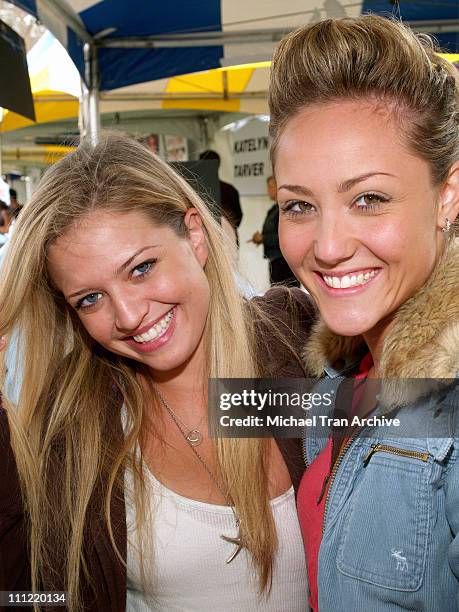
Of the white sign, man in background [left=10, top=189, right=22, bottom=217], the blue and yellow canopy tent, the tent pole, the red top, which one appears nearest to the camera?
the red top

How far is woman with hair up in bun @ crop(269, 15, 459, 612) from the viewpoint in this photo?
0.91 m

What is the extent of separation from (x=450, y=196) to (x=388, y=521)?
0.51 m

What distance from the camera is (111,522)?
4.36 ft

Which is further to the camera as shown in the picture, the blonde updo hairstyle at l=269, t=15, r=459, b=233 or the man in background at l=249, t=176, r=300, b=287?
the man in background at l=249, t=176, r=300, b=287

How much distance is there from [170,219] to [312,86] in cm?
48

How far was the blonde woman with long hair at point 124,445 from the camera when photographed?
1.32 meters

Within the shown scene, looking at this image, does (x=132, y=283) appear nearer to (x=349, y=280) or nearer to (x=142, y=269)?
(x=142, y=269)

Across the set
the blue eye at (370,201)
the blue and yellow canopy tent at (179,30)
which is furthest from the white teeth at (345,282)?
the blue and yellow canopy tent at (179,30)

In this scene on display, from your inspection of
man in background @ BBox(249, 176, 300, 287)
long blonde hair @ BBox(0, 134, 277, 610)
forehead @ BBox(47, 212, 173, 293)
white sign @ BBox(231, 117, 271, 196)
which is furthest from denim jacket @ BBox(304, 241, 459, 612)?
white sign @ BBox(231, 117, 271, 196)

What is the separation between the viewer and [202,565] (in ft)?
4.31

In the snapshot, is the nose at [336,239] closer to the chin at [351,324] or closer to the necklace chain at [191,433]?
the chin at [351,324]

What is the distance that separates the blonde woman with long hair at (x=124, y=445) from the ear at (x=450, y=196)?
1.91 ft

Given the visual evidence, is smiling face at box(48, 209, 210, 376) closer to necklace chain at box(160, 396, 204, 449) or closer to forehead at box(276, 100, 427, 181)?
necklace chain at box(160, 396, 204, 449)

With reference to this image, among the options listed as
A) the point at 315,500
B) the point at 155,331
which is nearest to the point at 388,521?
the point at 315,500
